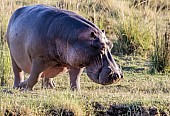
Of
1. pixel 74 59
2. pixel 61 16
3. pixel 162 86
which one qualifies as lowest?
pixel 162 86

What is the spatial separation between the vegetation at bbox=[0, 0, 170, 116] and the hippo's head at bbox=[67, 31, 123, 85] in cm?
36

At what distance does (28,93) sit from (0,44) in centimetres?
277

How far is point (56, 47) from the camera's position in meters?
6.59

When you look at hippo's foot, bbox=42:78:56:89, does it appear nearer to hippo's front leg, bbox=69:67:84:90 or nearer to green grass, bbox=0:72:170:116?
green grass, bbox=0:72:170:116

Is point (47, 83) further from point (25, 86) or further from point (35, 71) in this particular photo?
point (35, 71)

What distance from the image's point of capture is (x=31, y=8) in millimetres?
7535

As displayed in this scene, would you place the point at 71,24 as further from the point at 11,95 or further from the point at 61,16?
the point at 11,95

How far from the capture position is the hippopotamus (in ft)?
19.8

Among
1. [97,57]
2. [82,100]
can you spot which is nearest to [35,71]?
[82,100]

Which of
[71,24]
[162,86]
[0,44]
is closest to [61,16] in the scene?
[71,24]

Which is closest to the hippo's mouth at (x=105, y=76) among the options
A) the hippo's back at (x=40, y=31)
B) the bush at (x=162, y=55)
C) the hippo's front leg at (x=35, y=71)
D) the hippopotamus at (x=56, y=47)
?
the hippopotamus at (x=56, y=47)

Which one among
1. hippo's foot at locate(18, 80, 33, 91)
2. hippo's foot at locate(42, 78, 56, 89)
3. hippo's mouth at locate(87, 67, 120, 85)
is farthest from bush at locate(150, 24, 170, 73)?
hippo's mouth at locate(87, 67, 120, 85)

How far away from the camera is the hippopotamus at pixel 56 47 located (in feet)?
19.8

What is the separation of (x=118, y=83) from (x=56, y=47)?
1510mm
